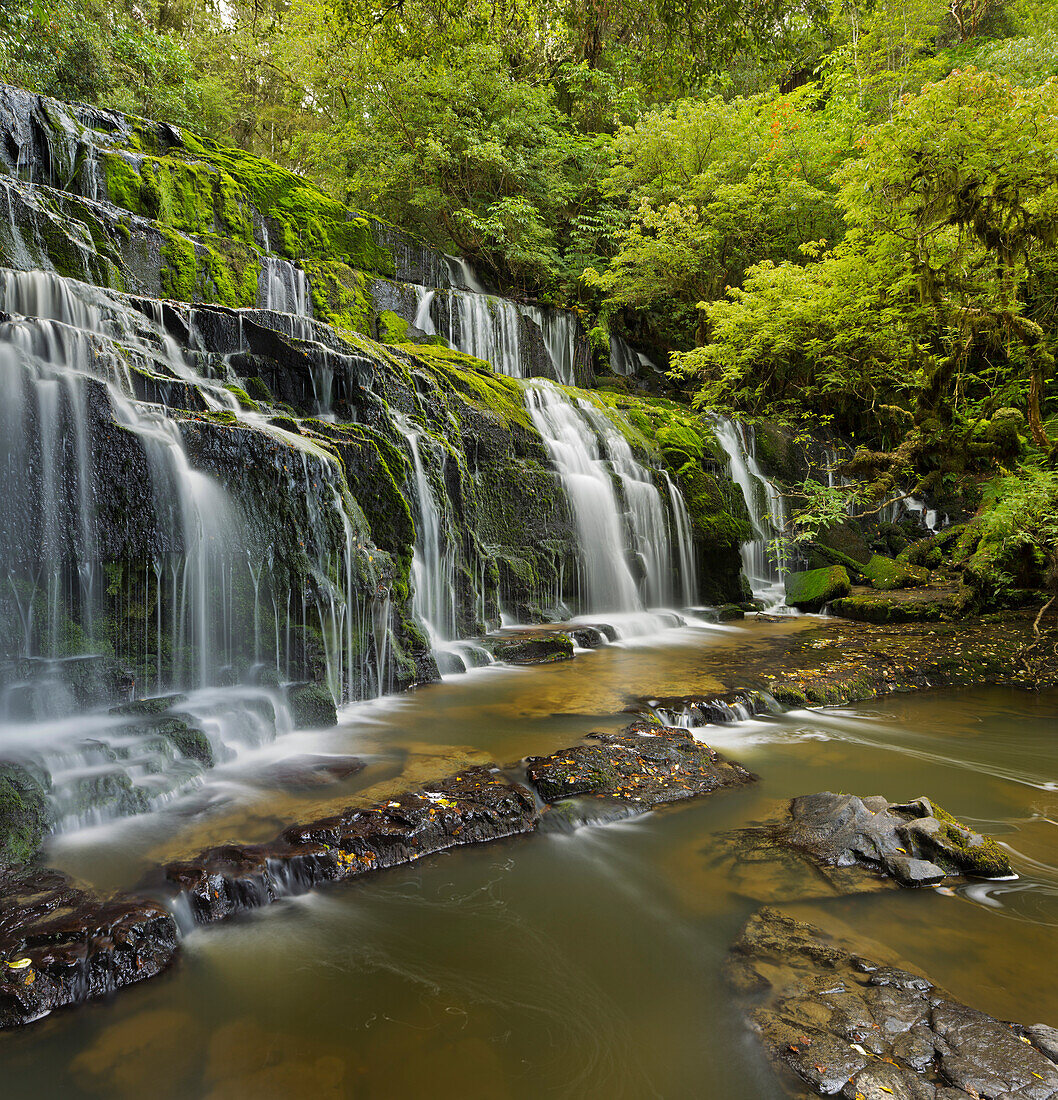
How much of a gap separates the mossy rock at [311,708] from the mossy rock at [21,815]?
1948 mm

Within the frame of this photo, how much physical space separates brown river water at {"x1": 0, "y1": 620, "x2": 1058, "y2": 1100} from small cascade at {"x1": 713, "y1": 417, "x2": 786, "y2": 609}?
8490 millimetres

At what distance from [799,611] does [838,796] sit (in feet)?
26.9

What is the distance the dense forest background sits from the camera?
8461 millimetres

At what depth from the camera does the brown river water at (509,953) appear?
2.24 m

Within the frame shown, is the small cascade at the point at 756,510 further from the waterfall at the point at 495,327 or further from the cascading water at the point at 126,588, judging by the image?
the cascading water at the point at 126,588

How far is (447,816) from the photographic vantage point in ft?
12.3

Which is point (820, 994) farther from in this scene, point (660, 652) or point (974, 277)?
point (974, 277)

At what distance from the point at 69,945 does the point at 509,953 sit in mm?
1784

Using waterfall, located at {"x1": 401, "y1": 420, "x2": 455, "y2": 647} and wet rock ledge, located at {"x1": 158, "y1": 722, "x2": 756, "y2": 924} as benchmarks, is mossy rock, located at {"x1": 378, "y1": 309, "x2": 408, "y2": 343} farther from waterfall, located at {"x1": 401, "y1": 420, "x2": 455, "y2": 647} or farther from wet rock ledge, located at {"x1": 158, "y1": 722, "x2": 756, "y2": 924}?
wet rock ledge, located at {"x1": 158, "y1": 722, "x2": 756, "y2": 924}

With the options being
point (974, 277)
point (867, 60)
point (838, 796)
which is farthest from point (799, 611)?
point (867, 60)

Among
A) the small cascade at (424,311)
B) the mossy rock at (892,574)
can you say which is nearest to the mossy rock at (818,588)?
the mossy rock at (892,574)

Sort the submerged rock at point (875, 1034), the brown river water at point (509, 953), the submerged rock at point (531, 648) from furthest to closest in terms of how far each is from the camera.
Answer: the submerged rock at point (531, 648) < the brown river water at point (509, 953) < the submerged rock at point (875, 1034)

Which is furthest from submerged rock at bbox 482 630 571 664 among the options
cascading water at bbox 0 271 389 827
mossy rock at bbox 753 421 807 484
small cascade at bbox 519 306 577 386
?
small cascade at bbox 519 306 577 386

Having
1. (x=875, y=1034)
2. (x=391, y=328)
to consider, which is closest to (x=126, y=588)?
(x=875, y=1034)
